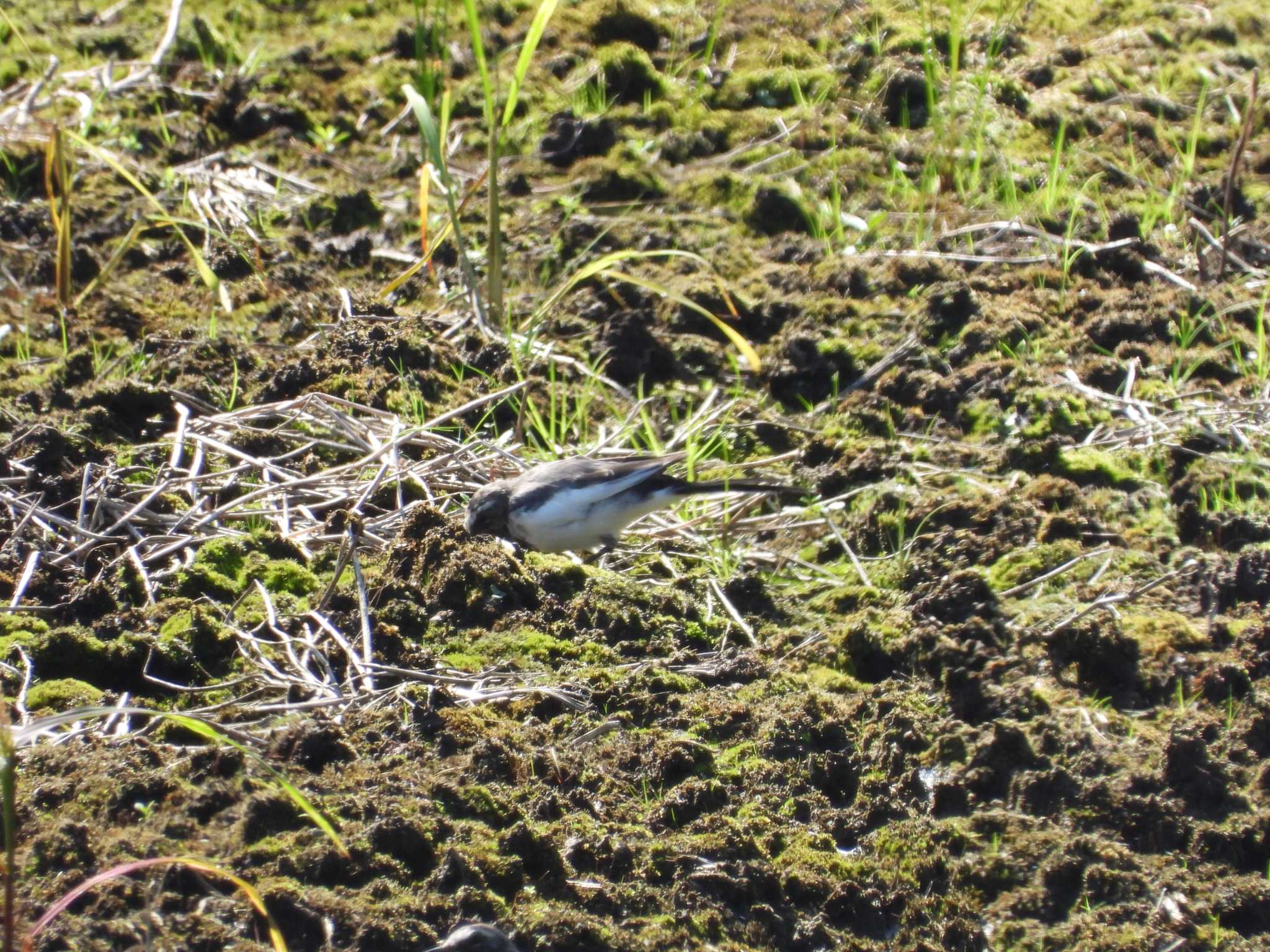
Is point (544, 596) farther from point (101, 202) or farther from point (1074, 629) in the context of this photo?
point (101, 202)

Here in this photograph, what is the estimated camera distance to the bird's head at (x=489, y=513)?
4.64 m

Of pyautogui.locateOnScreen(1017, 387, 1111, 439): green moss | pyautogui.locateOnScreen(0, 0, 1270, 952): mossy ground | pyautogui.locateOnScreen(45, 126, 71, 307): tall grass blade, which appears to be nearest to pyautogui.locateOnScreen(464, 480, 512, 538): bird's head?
pyautogui.locateOnScreen(0, 0, 1270, 952): mossy ground

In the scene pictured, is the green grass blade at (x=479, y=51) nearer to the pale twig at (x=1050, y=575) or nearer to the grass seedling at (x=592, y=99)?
the grass seedling at (x=592, y=99)

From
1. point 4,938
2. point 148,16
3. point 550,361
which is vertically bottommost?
point 550,361

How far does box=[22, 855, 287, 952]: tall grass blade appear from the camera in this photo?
254 centimetres

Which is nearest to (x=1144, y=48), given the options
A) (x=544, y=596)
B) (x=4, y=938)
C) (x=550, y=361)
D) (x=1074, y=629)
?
(x=550, y=361)

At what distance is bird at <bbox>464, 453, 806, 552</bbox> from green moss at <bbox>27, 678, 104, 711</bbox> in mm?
1369

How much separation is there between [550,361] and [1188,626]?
267 centimetres

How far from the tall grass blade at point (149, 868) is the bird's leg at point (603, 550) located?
7.49 ft

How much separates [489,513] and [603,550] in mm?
561

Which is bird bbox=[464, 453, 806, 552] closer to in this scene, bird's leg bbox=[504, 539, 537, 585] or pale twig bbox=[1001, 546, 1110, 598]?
bird's leg bbox=[504, 539, 537, 585]

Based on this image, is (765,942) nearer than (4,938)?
No

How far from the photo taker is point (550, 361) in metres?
5.64

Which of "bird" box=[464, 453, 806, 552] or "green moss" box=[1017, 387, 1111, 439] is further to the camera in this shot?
"green moss" box=[1017, 387, 1111, 439]
